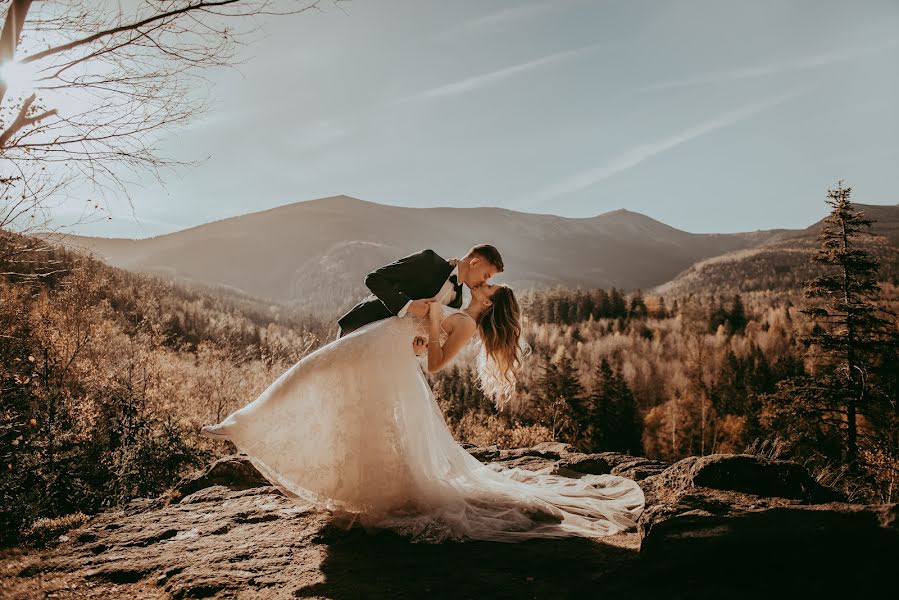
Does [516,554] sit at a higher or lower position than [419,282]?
lower

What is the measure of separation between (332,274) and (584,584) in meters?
165

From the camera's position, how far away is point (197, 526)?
14.7 ft

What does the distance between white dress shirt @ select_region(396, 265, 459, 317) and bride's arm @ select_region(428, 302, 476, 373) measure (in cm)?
9

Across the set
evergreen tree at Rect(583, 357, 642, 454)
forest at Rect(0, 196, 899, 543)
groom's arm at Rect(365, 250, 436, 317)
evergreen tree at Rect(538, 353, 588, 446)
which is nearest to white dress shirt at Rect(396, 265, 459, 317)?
groom's arm at Rect(365, 250, 436, 317)

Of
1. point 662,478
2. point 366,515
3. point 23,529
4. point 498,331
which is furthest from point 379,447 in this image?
point 23,529

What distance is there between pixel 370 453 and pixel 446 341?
46.6 inches

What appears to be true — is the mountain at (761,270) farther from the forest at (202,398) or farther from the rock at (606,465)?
the rock at (606,465)

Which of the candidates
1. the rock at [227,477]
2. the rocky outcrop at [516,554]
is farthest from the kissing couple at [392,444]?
the rock at [227,477]

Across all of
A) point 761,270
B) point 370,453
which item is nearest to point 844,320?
point 370,453

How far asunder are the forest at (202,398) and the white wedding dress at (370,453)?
2637 millimetres

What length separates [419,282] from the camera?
4.43 metres

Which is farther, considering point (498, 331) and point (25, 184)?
point (498, 331)

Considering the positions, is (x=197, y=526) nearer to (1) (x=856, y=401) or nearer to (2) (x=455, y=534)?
(2) (x=455, y=534)

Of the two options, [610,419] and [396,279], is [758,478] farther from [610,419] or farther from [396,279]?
[610,419]
